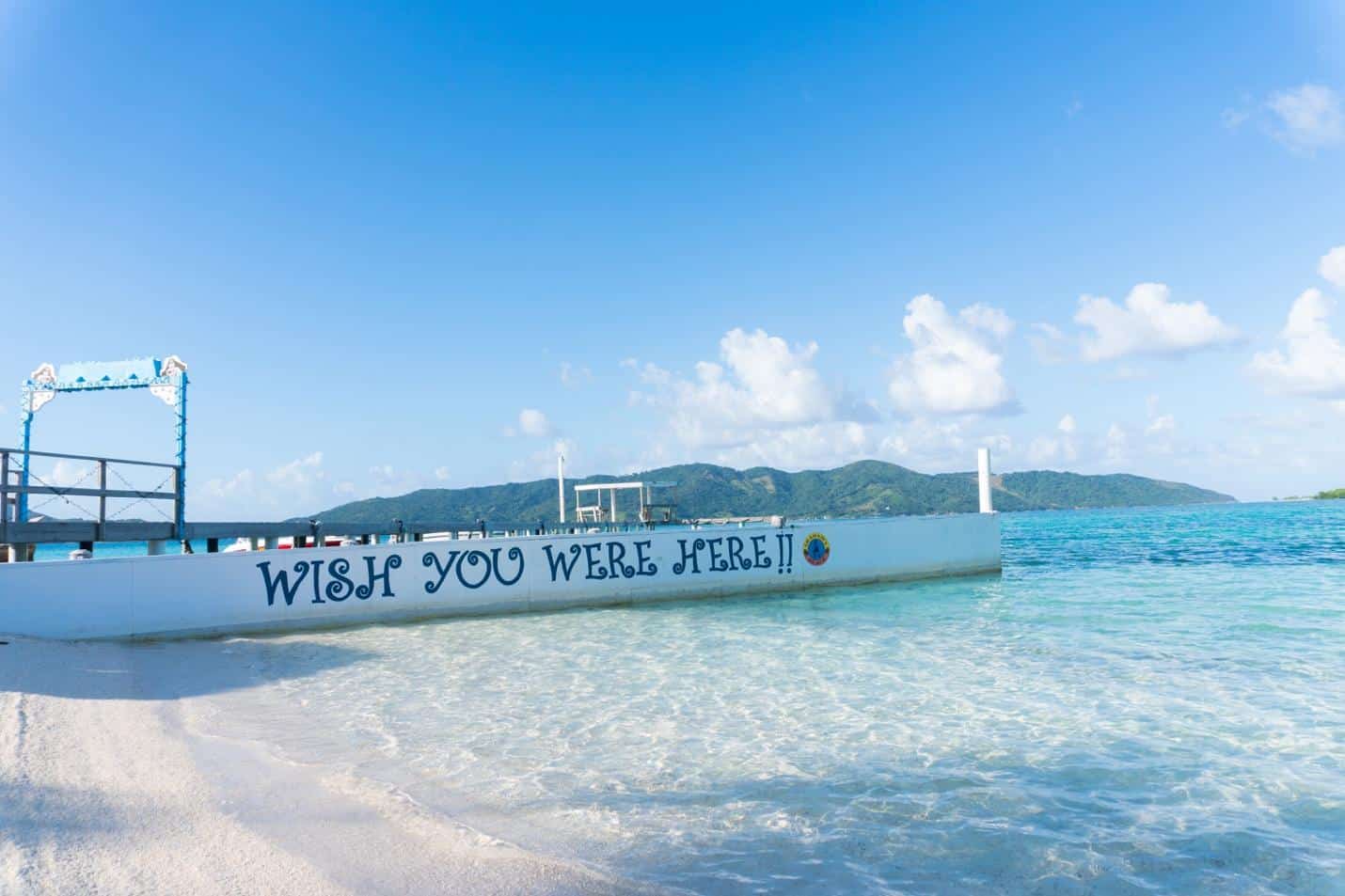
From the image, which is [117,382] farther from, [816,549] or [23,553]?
[816,549]

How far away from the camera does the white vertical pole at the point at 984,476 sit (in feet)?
67.8

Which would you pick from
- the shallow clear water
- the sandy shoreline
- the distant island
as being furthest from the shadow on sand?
the distant island

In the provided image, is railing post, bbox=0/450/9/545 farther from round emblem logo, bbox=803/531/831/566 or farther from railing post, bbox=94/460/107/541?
round emblem logo, bbox=803/531/831/566

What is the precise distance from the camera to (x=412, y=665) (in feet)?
28.7

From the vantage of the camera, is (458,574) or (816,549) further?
(816,549)

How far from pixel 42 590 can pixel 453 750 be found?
25.9 ft

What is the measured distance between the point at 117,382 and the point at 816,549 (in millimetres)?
14664

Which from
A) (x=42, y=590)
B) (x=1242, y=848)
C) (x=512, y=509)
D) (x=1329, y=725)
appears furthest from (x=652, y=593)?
(x=512, y=509)

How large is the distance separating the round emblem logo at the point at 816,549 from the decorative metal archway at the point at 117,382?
12.0 metres

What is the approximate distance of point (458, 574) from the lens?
13.4m

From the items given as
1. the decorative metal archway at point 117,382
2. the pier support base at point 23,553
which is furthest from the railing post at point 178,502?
the pier support base at point 23,553

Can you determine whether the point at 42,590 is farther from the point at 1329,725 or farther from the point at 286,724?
the point at 1329,725

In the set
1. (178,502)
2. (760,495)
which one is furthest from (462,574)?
(760,495)

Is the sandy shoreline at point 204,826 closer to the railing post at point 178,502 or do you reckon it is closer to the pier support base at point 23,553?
the pier support base at point 23,553
